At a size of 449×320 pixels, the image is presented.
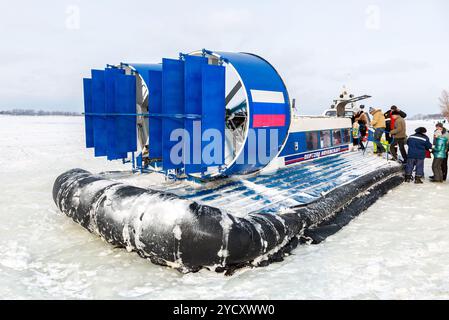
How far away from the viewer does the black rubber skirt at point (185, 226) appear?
2.69m

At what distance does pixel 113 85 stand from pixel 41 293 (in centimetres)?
307

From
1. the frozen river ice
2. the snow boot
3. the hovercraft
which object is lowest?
the frozen river ice

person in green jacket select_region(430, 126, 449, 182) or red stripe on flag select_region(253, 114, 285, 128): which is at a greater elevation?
red stripe on flag select_region(253, 114, 285, 128)

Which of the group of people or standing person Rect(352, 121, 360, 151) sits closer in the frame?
the group of people

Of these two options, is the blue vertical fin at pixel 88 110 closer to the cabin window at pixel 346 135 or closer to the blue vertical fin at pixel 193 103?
the blue vertical fin at pixel 193 103

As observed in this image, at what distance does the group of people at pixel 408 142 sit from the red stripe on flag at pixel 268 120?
3343mm

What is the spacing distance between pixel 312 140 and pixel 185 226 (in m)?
4.11

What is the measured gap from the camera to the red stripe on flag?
13.5 feet

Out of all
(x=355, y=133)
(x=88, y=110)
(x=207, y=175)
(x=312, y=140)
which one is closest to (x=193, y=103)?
(x=207, y=175)

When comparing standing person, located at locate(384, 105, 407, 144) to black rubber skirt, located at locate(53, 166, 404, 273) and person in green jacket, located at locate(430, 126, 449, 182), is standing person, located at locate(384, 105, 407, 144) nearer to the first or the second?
person in green jacket, located at locate(430, 126, 449, 182)

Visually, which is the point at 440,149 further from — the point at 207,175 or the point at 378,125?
the point at 207,175

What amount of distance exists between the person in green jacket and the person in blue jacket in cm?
16

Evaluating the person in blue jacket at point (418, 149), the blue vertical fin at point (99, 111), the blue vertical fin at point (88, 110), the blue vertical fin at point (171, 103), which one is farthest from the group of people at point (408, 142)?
the blue vertical fin at point (88, 110)

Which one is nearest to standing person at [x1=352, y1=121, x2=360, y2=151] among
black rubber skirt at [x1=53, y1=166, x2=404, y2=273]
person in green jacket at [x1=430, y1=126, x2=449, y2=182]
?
person in green jacket at [x1=430, y1=126, x2=449, y2=182]
